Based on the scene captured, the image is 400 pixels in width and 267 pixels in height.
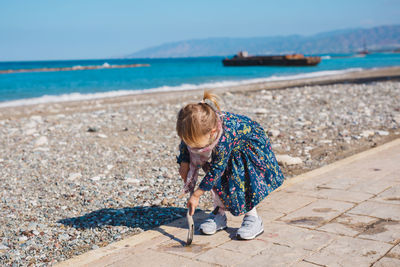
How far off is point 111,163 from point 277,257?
353 cm

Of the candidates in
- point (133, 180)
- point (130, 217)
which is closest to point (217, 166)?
point (130, 217)

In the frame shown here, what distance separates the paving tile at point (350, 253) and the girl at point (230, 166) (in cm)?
49

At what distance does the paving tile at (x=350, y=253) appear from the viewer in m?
2.43

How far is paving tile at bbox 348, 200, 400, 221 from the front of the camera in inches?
124

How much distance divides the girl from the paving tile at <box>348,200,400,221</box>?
2.29ft

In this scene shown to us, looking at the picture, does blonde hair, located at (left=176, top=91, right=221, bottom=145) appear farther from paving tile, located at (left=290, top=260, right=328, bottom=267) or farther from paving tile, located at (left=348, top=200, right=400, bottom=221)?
paving tile, located at (left=348, top=200, right=400, bottom=221)

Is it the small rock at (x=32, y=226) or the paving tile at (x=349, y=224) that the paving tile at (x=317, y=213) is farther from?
the small rock at (x=32, y=226)

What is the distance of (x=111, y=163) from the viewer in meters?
5.67

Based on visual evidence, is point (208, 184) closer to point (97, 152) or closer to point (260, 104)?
point (97, 152)

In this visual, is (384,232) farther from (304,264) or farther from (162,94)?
(162,94)

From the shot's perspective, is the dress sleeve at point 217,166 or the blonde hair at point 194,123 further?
the dress sleeve at point 217,166

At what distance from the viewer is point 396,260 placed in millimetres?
2400

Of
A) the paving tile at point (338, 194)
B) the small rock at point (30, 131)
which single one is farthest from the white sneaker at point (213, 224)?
the small rock at point (30, 131)

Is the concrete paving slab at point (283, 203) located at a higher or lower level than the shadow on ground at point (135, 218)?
higher
